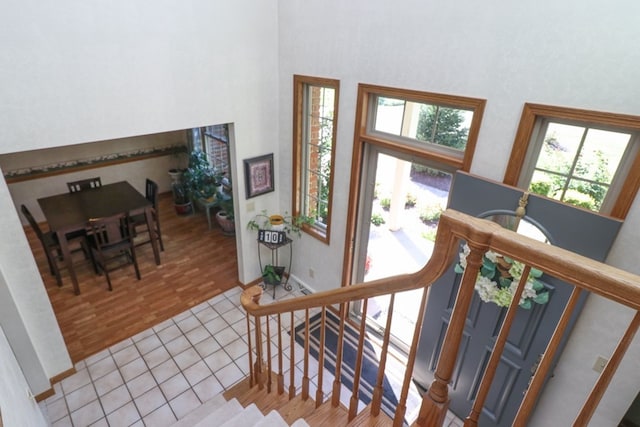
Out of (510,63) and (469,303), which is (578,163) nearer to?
(510,63)

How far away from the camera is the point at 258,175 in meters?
3.98

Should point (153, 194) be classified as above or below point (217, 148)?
below

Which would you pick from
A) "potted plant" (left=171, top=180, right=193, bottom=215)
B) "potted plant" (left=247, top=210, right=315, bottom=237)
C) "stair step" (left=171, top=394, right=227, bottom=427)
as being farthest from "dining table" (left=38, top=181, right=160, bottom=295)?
"stair step" (left=171, top=394, right=227, bottom=427)

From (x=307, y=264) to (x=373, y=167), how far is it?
5.20 ft

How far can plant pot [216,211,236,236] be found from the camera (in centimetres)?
555

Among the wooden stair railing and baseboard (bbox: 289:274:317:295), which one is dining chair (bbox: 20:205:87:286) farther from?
the wooden stair railing

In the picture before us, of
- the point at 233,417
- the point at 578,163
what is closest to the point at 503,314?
the point at 578,163

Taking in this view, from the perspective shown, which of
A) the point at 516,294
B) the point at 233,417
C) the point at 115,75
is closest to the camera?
the point at 516,294

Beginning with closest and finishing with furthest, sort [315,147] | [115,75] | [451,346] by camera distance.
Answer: [451,346], [115,75], [315,147]

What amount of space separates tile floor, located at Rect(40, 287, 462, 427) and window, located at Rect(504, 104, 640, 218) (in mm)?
2046

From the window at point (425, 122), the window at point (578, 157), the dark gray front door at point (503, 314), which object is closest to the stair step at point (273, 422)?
the dark gray front door at point (503, 314)

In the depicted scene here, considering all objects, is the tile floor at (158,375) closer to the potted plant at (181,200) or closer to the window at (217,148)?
the potted plant at (181,200)

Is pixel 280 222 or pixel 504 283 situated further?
pixel 280 222

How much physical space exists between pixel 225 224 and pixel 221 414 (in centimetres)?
355
